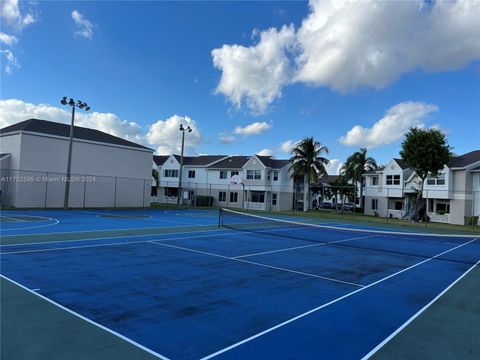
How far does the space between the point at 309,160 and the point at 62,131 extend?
3170 centimetres

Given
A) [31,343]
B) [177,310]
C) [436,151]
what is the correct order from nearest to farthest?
[31,343] → [177,310] → [436,151]

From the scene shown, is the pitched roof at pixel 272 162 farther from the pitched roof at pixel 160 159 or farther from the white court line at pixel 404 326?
the white court line at pixel 404 326

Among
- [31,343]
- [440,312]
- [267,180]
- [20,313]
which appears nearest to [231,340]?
[31,343]

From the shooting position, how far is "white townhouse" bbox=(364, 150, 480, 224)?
1654 inches

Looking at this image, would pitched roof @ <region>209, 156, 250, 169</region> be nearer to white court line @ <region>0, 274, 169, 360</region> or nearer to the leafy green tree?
the leafy green tree

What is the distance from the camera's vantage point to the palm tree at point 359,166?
196 feet

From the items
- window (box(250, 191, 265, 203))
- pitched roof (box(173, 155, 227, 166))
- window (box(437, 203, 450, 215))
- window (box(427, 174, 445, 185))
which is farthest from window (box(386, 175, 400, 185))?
pitched roof (box(173, 155, 227, 166))

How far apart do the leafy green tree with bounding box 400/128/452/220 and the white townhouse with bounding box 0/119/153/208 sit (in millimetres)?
28954

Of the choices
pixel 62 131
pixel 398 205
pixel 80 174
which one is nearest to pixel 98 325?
pixel 80 174

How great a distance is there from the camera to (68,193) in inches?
1299

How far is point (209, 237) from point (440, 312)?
11581 mm

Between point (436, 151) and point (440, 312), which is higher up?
point (436, 151)

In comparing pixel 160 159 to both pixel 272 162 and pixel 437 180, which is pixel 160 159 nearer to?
pixel 272 162

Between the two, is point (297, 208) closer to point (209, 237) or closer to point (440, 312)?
point (209, 237)
